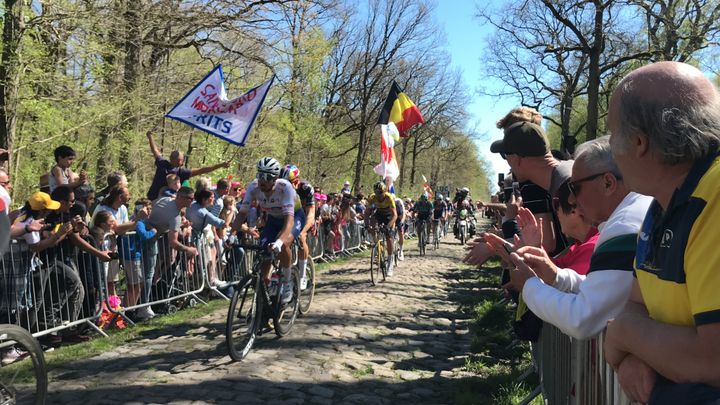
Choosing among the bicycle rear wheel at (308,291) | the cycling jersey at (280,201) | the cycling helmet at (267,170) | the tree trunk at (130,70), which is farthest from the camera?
the tree trunk at (130,70)

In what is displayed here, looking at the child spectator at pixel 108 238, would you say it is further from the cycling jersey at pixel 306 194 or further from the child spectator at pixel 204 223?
the cycling jersey at pixel 306 194

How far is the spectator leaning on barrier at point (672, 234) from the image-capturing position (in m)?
1.32

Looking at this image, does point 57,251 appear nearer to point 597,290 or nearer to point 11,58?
point 11,58

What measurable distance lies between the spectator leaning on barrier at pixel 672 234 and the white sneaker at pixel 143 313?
7267mm

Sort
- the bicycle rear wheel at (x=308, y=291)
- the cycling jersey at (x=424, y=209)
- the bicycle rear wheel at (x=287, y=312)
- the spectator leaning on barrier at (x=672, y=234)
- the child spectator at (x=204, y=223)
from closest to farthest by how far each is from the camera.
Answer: the spectator leaning on barrier at (x=672, y=234)
the bicycle rear wheel at (x=287, y=312)
the bicycle rear wheel at (x=308, y=291)
the child spectator at (x=204, y=223)
the cycling jersey at (x=424, y=209)

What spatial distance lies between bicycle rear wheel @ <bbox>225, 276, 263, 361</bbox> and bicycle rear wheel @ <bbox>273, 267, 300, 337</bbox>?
1.37 feet

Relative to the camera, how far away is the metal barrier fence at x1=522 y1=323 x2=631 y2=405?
213cm

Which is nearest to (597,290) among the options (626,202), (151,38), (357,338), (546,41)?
(626,202)

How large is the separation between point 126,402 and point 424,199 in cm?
1745

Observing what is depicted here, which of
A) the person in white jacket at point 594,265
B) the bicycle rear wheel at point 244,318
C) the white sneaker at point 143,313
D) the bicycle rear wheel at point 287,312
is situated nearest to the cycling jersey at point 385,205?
the bicycle rear wheel at point 287,312

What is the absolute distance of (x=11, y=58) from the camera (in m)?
8.69

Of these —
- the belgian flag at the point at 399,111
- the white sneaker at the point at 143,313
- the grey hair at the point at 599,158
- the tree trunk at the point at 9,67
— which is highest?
the belgian flag at the point at 399,111

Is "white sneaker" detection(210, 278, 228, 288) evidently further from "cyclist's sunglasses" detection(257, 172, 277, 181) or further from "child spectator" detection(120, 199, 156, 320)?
"cyclist's sunglasses" detection(257, 172, 277, 181)

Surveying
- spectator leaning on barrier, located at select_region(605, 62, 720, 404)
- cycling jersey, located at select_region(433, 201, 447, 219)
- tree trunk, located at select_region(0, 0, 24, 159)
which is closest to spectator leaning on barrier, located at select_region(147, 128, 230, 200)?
tree trunk, located at select_region(0, 0, 24, 159)
